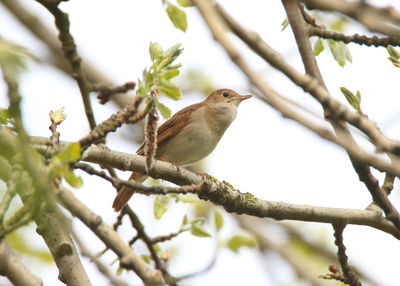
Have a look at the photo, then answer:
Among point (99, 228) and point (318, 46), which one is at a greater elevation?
point (318, 46)

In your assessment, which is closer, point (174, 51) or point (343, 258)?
point (174, 51)

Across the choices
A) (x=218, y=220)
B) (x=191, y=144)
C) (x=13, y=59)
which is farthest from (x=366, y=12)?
(x=191, y=144)

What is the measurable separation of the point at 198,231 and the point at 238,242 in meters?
0.69

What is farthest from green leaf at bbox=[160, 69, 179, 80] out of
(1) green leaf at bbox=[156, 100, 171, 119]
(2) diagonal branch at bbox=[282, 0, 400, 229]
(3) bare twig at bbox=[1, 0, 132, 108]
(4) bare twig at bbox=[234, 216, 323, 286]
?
(3) bare twig at bbox=[1, 0, 132, 108]

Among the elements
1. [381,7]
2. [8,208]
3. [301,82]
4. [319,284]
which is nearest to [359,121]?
[301,82]

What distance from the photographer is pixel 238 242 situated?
517 cm

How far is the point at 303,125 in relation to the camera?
1990mm

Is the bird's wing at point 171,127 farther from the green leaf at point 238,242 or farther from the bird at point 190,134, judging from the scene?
the green leaf at point 238,242

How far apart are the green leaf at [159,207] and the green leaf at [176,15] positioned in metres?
1.41

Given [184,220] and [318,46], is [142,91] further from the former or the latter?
[184,220]

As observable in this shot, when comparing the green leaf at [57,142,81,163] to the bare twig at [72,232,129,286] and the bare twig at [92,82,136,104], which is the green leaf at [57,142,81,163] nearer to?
the bare twig at [92,82,136,104]

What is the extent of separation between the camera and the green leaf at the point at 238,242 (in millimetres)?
5150

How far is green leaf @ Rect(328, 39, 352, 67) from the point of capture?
154 inches

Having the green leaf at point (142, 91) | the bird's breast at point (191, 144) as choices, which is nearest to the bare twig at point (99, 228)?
the green leaf at point (142, 91)
